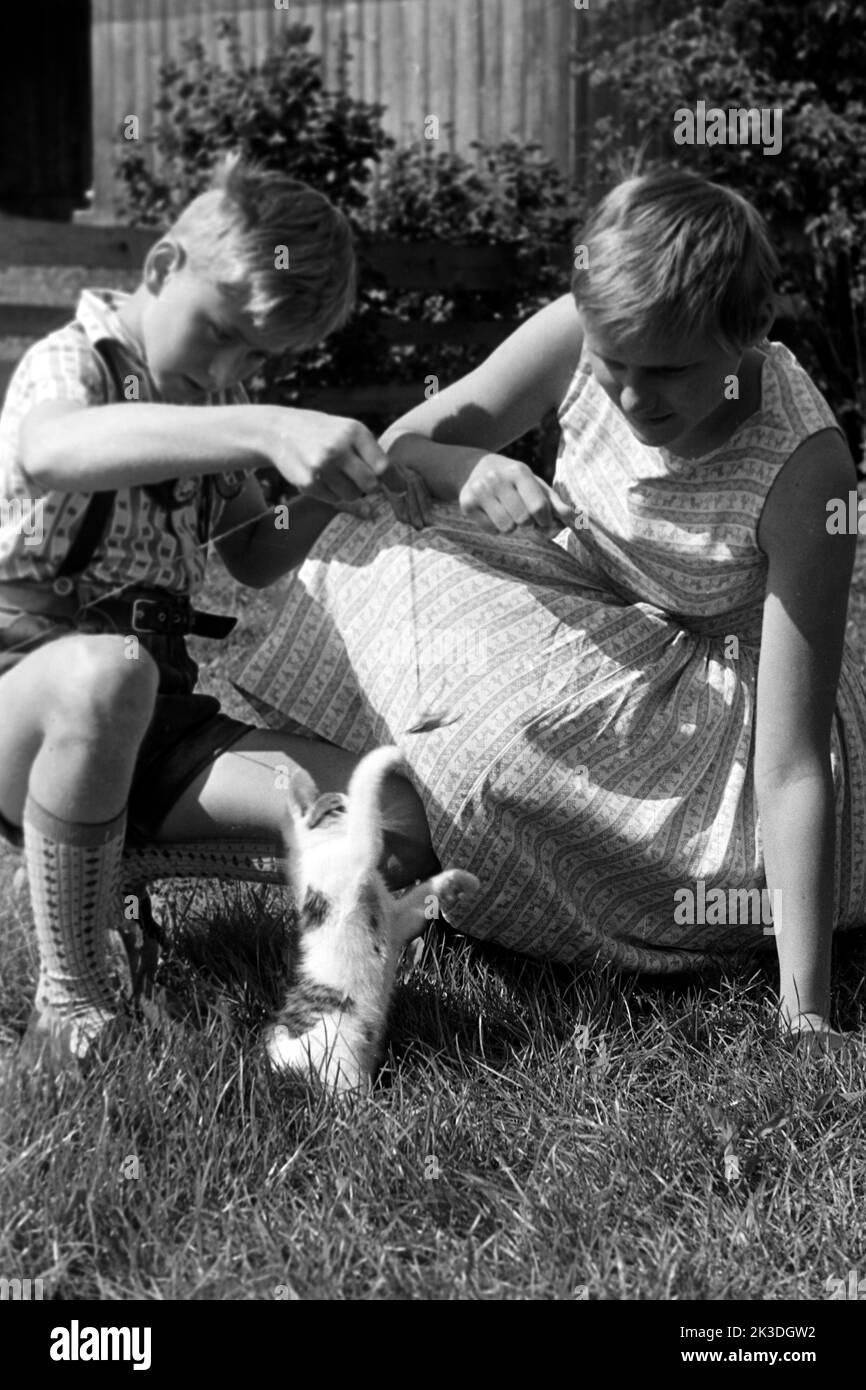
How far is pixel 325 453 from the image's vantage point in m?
2.25

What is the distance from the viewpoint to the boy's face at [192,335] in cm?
249

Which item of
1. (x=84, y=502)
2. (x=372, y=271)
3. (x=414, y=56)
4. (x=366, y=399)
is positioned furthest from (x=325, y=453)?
(x=414, y=56)

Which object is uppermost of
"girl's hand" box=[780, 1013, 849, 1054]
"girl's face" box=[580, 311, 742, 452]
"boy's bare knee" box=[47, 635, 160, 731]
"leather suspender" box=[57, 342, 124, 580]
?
"girl's face" box=[580, 311, 742, 452]

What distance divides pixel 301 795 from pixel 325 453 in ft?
1.96

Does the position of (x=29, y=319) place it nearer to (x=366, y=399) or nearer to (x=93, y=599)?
(x=366, y=399)

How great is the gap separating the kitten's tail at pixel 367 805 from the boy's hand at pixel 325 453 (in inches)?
15.5

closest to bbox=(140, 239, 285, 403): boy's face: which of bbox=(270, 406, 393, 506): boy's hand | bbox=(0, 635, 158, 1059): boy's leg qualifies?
bbox=(270, 406, 393, 506): boy's hand

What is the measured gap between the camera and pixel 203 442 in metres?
2.30

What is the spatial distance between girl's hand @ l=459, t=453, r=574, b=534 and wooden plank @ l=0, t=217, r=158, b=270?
4.78 meters

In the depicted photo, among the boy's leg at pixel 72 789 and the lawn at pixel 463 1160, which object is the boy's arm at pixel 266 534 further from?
the lawn at pixel 463 1160

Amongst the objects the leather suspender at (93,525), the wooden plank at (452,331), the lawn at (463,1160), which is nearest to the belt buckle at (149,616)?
the leather suspender at (93,525)

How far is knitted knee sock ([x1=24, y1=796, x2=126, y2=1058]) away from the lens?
2.40 meters

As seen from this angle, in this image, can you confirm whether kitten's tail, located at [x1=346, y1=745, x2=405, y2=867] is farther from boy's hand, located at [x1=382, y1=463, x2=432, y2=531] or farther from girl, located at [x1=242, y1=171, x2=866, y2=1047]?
boy's hand, located at [x1=382, y1=463, x2=432, y2=531]

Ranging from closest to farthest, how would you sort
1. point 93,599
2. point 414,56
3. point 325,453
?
point 325,453
point 93,599
point 414,56
